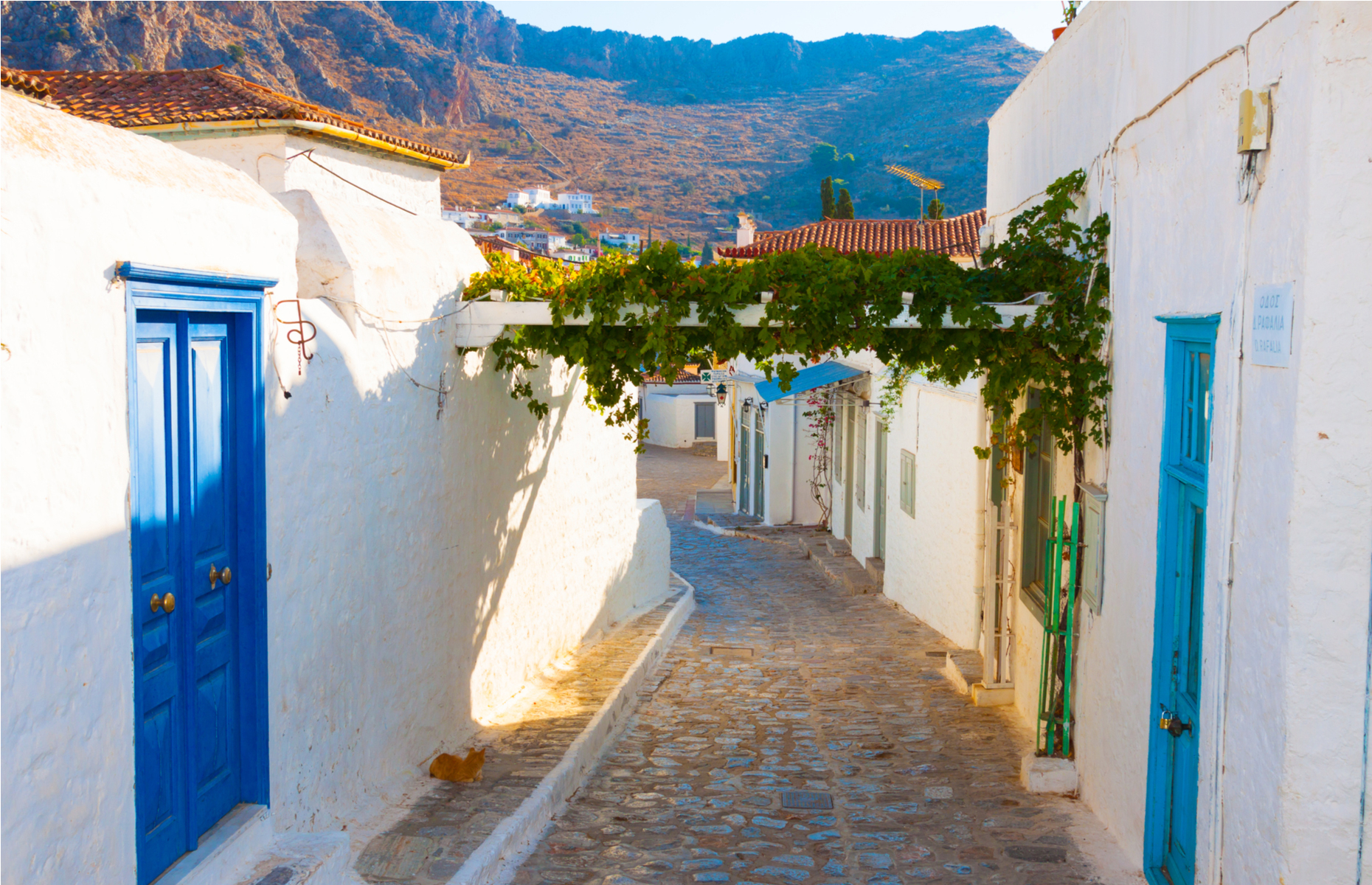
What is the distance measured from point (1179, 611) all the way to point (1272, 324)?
1.54m

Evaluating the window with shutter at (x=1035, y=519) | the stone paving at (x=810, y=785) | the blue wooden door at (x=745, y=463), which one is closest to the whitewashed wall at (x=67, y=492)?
the stone paving at (x=810, y=785)

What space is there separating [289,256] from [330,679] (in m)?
1.92

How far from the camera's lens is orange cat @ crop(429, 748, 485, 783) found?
5836mm

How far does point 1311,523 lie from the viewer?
3072 millimetres

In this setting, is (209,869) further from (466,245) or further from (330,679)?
(466,245)

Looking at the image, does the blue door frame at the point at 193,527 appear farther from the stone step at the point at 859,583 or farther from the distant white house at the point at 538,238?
the distant white house at the point at 538,238

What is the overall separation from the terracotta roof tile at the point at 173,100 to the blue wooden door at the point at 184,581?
11.3 m

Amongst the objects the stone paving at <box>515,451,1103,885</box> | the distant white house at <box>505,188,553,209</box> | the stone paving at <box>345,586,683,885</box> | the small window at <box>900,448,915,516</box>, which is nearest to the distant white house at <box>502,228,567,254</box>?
the distant white house at <box>505,188,553,209</box>

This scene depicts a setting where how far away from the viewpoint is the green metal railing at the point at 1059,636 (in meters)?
5.90

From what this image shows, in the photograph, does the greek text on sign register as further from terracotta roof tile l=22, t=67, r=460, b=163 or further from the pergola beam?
terracotta roof tile l=22, t=67, r=460, b=163

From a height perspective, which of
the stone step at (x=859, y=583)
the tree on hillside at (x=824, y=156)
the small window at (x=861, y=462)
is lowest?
the stone step at (x=859, y=583)

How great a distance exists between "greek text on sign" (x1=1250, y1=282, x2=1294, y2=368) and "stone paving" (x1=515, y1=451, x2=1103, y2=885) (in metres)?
2.71

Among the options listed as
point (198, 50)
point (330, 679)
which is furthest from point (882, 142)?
point (330, 679)

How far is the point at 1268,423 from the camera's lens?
3.31 metres
